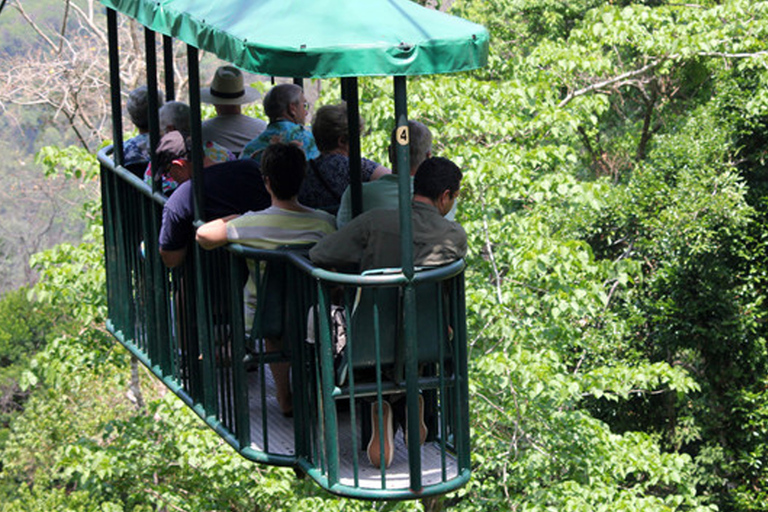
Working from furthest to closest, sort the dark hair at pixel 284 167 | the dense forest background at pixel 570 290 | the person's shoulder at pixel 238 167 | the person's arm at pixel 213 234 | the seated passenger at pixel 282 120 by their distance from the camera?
the dense forest background at pixel 570 290
the seated passenger at pixel 282 120
the person's shoulder at pixel 238 167
the person's arm at pixel 213 234
the dark hair at pixel 284 167

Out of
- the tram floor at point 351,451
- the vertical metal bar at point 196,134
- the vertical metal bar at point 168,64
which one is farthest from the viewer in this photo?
the vertical metal bar at point 168,64

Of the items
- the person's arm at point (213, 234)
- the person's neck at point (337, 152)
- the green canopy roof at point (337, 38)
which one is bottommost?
the person's arm at point (213, 234)

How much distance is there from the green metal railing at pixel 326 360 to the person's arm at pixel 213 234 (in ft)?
0.24

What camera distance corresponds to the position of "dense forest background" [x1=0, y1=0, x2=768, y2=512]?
10328 millimetres

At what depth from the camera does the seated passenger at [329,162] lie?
5.22m

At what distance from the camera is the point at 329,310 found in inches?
169

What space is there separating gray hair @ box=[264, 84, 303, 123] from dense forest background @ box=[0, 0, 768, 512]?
4.23m

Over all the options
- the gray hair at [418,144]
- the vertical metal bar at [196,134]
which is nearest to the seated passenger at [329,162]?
the vertical metal bar at [196,134]

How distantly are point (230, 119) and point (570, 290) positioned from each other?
4596 mm

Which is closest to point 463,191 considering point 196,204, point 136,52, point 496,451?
point 496,451

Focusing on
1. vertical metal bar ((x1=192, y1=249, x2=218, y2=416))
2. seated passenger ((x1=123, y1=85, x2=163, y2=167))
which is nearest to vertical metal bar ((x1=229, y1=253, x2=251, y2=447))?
vertical metal bar ((x1=192, y1=249, x2=218, y2=416))

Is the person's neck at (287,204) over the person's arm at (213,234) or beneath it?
over

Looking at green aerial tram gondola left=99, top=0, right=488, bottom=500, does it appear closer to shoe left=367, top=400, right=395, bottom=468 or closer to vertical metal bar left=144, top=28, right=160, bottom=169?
shoe left=367, top=400, right=395, bottom=468

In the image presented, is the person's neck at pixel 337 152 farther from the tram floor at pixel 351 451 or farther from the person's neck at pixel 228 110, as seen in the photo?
the tram floor at pixel 351 451
